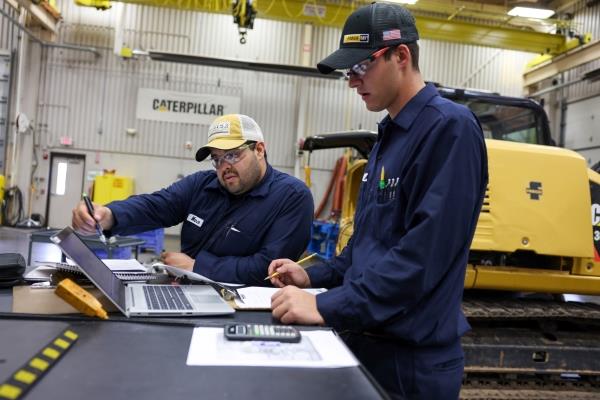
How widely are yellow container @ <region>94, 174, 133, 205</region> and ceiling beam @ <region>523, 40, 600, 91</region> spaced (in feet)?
33.2

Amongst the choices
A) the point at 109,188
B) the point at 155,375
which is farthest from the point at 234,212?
the point at 109,188

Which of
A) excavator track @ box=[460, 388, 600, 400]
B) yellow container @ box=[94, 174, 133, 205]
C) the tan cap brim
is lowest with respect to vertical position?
excavator track @ box=[460, 388, 600, 400]

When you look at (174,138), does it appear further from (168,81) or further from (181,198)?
(181,198)

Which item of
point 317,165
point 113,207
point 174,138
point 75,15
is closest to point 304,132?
point 317,165

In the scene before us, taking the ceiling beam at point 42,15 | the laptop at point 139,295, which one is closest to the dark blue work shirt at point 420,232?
the laptop at point 139,295

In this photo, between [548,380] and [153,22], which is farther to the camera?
[153,22]

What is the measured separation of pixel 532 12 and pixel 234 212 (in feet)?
32.8

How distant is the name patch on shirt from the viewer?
277 centimetres

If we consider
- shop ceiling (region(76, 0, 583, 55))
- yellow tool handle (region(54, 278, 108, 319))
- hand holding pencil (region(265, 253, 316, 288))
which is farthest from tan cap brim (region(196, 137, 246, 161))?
shop ceiling (region(76, 0, 583, 55))

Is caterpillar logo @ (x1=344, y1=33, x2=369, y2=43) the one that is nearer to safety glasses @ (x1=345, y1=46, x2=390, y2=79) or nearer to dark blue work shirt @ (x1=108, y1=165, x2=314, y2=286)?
safety glasses @ (x1=345, y1=46, x2=390, y2=79)

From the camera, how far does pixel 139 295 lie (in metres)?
1.77

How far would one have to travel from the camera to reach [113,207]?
2.61 metres

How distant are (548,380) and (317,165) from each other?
8.79 m

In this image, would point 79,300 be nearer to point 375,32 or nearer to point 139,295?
point 139,295
